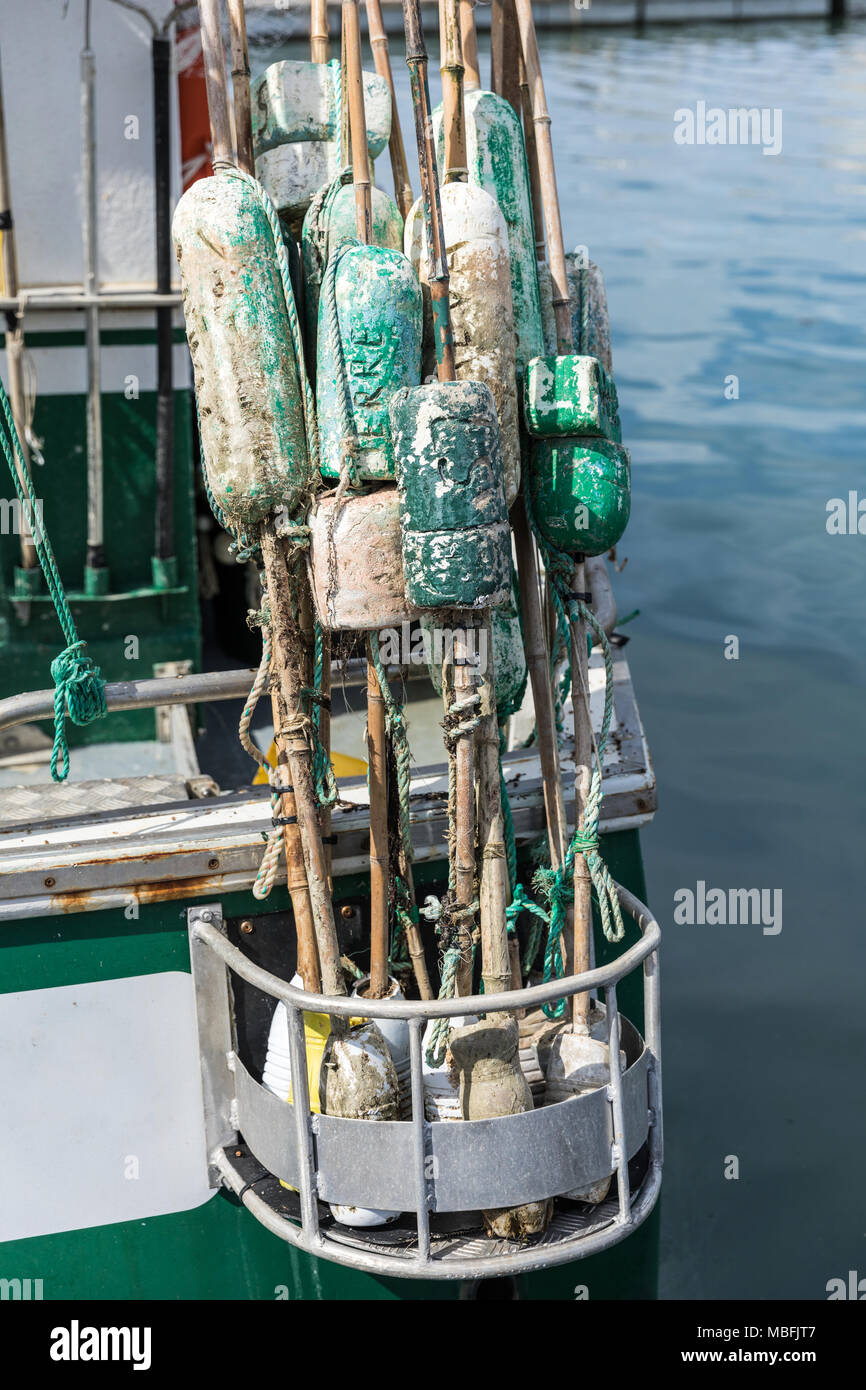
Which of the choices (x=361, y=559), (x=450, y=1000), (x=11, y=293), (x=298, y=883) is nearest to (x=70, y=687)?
(x=298, y=883)

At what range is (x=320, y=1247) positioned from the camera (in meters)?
2.42

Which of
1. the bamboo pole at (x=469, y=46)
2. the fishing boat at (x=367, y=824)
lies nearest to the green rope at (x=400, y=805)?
the fishing boat at (x=367, y=824)

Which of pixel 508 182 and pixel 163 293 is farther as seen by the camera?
pixel 163 293

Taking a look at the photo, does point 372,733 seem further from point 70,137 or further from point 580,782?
point 70,137

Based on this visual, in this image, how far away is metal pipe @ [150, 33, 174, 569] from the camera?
4.28 m

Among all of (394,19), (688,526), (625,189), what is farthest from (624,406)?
(394,19)

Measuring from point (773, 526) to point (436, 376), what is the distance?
297 inches

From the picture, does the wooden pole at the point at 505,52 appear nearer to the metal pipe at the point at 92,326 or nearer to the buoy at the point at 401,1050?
the metal pipe at the point at 92,326

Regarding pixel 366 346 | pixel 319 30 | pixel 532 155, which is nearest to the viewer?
pixel 366 346

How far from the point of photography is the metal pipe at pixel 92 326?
4215mm

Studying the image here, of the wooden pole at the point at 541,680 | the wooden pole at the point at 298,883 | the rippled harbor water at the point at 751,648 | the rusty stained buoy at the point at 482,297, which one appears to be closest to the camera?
the rusty stained buoy at the point at 482,297

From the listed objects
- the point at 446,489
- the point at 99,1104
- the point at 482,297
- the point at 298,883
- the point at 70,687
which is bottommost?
the point at 99,1104

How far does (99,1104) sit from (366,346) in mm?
1577

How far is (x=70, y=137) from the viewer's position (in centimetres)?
429
